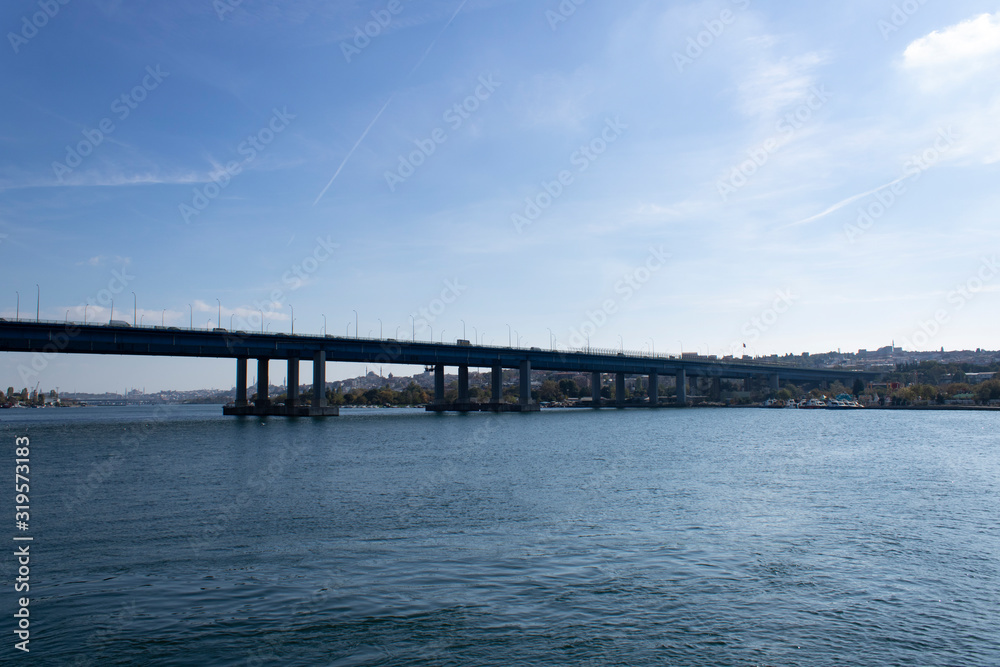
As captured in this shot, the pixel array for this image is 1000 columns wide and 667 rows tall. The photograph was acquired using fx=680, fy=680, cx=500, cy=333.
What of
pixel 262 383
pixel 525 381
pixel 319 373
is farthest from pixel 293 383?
pixel 525 381

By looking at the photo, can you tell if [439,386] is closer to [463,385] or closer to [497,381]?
[463,385]

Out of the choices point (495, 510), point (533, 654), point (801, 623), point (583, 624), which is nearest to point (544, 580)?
point (583, 624)

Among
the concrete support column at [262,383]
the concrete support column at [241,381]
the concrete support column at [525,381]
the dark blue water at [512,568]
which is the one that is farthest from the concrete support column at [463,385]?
the dark blue water at [512,568]

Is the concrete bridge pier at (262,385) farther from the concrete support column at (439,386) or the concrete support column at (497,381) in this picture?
the concrete support column at (497,381)

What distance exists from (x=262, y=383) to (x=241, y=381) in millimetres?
5086

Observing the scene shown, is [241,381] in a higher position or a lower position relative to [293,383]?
higher

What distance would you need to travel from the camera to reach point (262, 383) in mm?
146250

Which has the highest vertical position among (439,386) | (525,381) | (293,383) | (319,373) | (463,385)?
(319,373)

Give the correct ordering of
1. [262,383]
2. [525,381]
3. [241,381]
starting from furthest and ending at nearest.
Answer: [525,381]
[241,381]
[262,383]

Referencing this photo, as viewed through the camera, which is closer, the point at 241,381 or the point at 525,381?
the point at 241,381

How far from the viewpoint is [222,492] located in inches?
1528

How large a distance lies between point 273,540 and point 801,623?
61.5 feet

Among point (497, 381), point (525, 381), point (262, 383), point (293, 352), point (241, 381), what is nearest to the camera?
point (293, 352)

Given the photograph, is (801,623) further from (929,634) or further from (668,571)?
(668,571)
